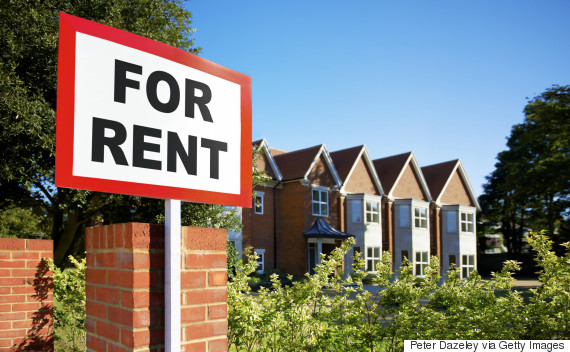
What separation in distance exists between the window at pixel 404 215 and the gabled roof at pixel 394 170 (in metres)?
1.71

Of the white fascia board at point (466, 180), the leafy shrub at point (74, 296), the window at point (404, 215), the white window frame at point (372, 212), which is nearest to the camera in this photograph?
the leafy shrub at point (74, 296)

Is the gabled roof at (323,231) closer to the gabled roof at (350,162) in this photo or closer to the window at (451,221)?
the gabled roof at (350,162)

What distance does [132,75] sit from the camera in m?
2.81

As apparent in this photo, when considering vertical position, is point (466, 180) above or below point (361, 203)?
above

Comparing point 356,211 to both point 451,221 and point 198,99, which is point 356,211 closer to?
point 451,221

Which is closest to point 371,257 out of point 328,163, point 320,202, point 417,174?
point 320,202

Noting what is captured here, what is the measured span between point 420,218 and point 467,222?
7.47 m

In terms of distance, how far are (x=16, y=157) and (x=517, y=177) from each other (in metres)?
31.6

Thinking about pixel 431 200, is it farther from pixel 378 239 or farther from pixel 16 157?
pixel 16 157

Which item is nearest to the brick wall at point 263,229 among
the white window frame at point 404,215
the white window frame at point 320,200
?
the white window frame at point 320,200

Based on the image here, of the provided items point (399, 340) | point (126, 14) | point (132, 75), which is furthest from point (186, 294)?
point (126, 14)

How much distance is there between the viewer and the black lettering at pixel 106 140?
2590 mm

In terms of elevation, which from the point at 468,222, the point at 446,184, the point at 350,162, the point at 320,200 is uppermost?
the point at 350,162

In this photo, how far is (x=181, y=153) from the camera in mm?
2951
